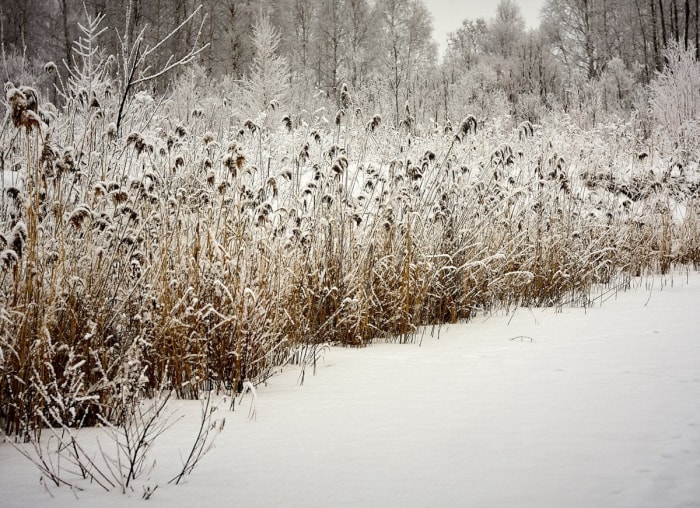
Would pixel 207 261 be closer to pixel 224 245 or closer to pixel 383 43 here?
pixel 224 245

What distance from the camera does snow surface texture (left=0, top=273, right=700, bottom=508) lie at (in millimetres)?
1146

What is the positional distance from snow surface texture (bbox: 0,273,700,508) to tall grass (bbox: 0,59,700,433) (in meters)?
0.24

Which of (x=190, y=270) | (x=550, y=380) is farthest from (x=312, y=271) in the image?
(x=550, y=380)

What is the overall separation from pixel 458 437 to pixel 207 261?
1.32 metres

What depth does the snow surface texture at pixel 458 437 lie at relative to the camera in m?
1.15

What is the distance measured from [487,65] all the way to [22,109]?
29.4 meters

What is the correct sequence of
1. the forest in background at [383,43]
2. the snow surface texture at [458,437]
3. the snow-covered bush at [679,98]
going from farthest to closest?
the forest in background at [383,43] < the snow-covered bush at [679,98] < the snow surface texture at [458,437]

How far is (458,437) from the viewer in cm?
146

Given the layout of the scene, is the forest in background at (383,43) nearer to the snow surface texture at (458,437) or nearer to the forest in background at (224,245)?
the forest in background at (224,245)

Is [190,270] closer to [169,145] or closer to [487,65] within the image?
[169,145]

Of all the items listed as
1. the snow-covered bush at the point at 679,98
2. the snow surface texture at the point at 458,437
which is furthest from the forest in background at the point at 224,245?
the snow-covered bush at the point at 679,98

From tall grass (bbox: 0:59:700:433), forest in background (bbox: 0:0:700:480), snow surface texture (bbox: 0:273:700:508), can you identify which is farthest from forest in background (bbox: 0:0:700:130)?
snow surface texture (bbox: 0:273:700:508)

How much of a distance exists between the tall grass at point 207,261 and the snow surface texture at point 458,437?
0.24m

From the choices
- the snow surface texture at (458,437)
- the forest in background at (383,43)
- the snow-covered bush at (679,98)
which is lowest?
the snow surface texture at (458,437)
